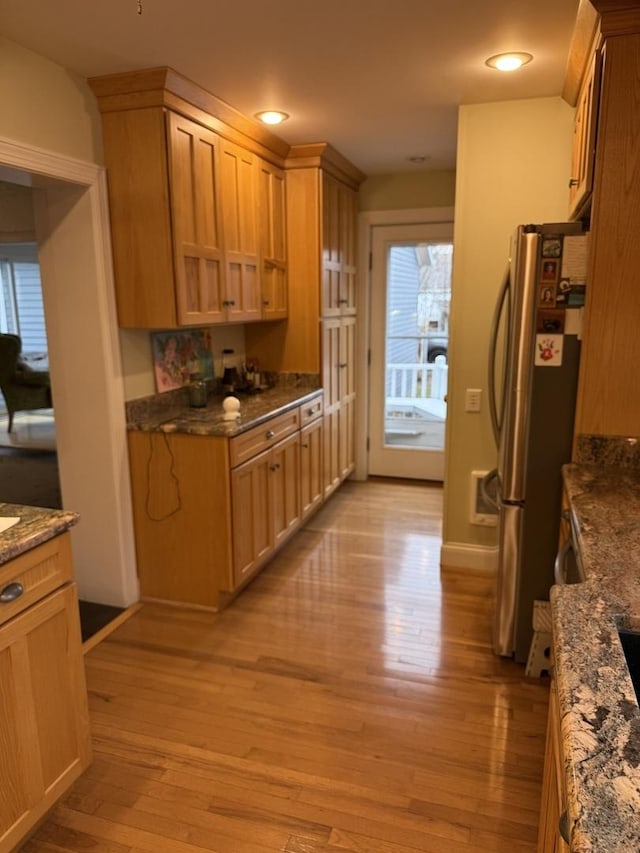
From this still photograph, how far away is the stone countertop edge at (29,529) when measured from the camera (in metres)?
1.51

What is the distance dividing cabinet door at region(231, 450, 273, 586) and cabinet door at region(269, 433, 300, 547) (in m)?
0.06

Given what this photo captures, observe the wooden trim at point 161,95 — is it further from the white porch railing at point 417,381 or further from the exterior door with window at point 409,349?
the white porch railing at point 417,381

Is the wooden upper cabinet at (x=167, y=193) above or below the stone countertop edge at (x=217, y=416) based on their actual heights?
above

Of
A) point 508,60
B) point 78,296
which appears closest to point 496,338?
point 508,60

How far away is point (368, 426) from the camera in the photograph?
5137mm

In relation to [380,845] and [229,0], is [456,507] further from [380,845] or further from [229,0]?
[229,0]

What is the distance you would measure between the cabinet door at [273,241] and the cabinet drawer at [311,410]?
602mm

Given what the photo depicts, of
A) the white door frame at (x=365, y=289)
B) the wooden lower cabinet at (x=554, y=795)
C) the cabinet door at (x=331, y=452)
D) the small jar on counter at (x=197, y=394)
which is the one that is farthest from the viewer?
the white door frame at (x=365, y=289)

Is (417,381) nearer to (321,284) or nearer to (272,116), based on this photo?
(321,284)

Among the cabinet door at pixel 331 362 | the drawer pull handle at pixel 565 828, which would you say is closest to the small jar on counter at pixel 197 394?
the cabinet door at pixel 331 362

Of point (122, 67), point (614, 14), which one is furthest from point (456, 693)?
point (122, 67)

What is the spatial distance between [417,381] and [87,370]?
9.84ft

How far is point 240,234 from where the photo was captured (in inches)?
130

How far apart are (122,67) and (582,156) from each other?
188 cm
